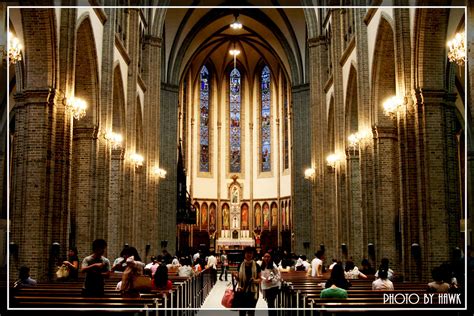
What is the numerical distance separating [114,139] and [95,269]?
1485 cm

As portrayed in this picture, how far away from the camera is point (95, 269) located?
870 cm

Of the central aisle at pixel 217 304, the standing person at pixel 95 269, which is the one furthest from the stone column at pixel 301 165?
the standing person at pixel 95 269

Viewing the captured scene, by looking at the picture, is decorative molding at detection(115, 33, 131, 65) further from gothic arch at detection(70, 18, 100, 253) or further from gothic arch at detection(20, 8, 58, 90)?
gothic arch at detection(20, 8, 58, 90)

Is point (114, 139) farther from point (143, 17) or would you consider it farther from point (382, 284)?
point (382, 284)

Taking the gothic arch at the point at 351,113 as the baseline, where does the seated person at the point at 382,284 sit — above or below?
below

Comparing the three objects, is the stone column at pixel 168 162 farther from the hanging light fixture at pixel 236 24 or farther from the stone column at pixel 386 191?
the stone column at pixel 386 191

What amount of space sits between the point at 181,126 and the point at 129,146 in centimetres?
2169

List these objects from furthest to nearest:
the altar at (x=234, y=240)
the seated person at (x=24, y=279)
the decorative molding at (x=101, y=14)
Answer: the altar at (x=234, y=240) → the decorative molding at (x=101, y=14) → the seated person at (x=24, y=279)

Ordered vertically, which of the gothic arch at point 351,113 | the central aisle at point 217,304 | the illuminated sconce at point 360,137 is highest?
the gothic arch at point 351,113

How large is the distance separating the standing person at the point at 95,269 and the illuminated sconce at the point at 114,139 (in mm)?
13272

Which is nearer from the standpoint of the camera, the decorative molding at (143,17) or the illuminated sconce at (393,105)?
the illuminated sconce at (393,105)

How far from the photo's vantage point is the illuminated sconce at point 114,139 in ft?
72.3

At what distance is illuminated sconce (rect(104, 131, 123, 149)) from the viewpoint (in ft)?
72.3

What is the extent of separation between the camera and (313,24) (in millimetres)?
33812
